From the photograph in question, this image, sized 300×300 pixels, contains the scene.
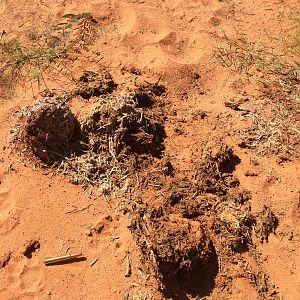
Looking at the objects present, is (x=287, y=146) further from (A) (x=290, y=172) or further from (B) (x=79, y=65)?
(B) (x=79, y=65)

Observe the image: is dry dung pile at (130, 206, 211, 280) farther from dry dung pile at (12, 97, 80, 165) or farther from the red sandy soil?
dry dung pile at (12, 97, 80, 165)

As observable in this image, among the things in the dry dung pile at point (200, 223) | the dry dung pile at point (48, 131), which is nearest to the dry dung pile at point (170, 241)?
the dry dung pile at point (200, 223)

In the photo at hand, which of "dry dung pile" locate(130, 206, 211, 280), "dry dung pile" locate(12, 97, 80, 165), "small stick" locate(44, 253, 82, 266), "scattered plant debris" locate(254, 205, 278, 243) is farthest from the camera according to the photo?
"dry dung pile" locate(12, 97, 80, 165)

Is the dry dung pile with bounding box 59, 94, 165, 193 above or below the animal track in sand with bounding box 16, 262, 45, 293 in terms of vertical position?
above

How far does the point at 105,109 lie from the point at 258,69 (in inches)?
62.5

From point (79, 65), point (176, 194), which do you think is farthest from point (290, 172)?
point (79, 65)

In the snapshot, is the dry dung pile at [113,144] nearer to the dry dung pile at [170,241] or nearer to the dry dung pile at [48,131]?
the dry dung pile at [48,131]

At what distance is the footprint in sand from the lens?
302 cm

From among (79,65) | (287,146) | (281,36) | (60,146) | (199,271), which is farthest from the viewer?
(281,36)

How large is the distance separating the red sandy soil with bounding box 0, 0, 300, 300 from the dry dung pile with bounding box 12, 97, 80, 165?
0.45 ft

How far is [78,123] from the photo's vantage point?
11.0 feet

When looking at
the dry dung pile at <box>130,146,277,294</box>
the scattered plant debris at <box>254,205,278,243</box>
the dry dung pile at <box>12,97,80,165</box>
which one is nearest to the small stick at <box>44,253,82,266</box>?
the dry dung pile at <box>130,146,277,294</box>

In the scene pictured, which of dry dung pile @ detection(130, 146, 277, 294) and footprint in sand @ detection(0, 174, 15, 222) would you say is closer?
dry dung pile @ detection(130, 146, 277, 294)

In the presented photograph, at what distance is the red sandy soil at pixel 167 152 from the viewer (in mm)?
2771
